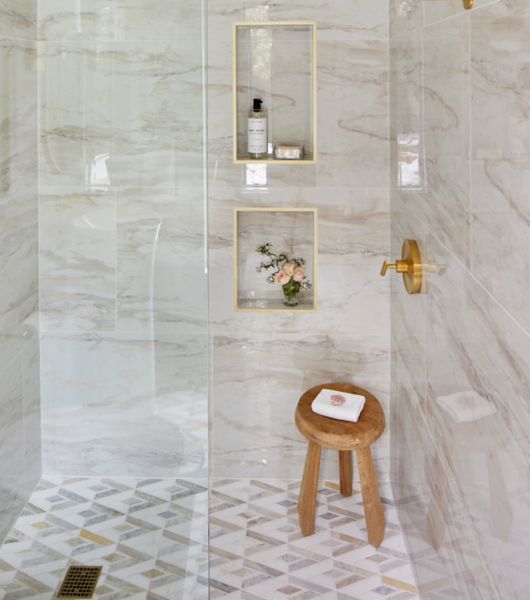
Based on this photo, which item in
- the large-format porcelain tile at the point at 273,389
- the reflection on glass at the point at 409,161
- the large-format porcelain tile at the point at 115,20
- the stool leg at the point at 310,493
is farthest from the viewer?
the large-format porcelain tile at the point at 273,389

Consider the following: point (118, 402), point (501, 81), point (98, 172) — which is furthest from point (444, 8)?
point (118, 402)

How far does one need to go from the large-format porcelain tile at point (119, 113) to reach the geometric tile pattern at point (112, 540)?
78 centimetres

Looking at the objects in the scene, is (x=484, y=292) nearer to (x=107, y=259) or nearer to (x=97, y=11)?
(x=107, y=259)

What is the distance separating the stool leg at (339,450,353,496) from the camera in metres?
2.40

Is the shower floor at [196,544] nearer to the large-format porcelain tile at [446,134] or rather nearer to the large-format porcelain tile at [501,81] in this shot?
Answer: the large-format porcelain tile at [446,134]

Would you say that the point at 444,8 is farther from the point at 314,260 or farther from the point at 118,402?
the point at 118,402

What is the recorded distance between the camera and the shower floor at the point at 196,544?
5.15ft

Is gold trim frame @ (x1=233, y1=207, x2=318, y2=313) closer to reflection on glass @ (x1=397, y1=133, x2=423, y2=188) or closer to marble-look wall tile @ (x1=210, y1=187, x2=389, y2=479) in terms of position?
A: marble-look wall tile @ (x1=210, y1=187, x2=389, y2=479)

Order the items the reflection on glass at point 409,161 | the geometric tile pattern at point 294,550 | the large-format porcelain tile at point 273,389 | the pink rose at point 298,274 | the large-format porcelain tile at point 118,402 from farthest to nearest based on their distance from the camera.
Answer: the large-format porcelain tile at point 273,389 → the pink rose at point 298,274 → the geometric tile pattern at point 294,550 → the reflection on glass at point 409,161 → the large-format porcelain tile at point 118,402

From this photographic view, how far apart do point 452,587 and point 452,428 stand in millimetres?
373

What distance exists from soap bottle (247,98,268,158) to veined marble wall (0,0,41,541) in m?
0.89

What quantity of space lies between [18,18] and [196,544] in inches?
54.0

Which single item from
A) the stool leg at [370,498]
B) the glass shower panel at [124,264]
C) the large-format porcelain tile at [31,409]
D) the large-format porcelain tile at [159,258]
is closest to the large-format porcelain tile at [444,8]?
Result: the glass shower panel at [124,264]

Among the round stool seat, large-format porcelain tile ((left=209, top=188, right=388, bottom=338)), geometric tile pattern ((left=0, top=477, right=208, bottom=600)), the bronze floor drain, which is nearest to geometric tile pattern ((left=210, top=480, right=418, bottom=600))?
geometric tile pattern ((left=0, top=477, right=208, bottom=600))
